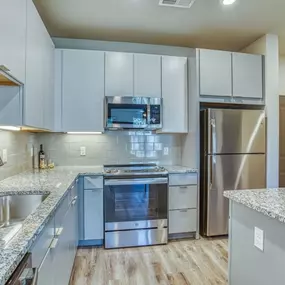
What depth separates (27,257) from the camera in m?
0.94

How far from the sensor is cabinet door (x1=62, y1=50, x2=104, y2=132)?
3078 mm

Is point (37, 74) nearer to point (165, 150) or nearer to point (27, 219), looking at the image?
point (27, 219)

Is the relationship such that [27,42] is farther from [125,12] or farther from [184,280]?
[184,280]

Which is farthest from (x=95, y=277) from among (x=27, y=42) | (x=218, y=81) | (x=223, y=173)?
(x=218, y=81)

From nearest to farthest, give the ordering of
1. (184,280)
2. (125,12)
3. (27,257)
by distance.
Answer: (27,257), (184,280), (125,12)

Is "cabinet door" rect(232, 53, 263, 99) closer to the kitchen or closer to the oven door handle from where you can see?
the kitchen

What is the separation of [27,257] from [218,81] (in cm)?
293

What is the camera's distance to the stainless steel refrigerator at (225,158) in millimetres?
3074

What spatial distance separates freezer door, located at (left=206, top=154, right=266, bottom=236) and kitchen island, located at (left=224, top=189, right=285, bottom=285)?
4.26 ft

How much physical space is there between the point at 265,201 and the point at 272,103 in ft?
7.60

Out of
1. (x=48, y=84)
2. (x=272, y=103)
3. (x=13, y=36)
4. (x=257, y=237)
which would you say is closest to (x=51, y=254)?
(x=257, y=237)

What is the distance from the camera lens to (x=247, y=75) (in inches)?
131

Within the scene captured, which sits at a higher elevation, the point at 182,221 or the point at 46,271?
the point at 46,271

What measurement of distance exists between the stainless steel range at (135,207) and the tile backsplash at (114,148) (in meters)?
0.57
